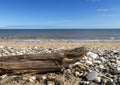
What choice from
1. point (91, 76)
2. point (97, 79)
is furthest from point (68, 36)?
point (97, 79)

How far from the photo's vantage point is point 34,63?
13.9 ft

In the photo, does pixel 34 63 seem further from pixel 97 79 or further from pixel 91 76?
pixel 97 79

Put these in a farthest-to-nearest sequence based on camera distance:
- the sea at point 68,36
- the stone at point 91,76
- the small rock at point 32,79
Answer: the sea at point 68,36, the stone at point 91,76, the small rock at point 32,79

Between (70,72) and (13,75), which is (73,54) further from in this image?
(13,75)

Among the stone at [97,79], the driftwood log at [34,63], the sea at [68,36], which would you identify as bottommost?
the sea at [68,36]

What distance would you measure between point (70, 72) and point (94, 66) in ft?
3.31

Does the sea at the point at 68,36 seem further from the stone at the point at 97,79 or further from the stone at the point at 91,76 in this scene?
the stone at the point at 97,79

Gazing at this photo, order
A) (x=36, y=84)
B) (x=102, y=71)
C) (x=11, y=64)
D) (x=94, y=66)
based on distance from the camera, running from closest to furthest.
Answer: (x=36, y=84) < (x=11, y=64) < (x=102, y=71) < (x=94, y=66)

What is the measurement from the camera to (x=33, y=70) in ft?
14.0

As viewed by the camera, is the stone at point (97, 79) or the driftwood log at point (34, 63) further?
the driftwood log at point (34, 63)

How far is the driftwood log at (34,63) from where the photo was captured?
421 centimetres

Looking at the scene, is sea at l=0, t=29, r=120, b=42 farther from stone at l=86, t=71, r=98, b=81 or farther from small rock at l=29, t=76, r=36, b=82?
small rock at l=29, t=76, r=36, b=82

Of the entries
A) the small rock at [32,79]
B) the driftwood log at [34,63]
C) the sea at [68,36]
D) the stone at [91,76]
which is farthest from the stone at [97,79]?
the sea at [68,36]

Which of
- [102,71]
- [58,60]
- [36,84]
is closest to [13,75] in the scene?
[36,84]
